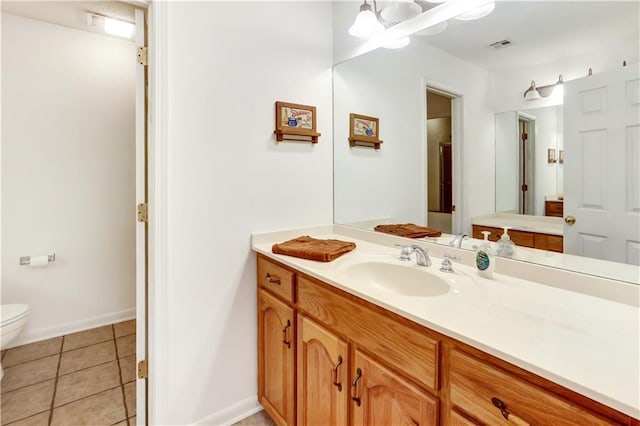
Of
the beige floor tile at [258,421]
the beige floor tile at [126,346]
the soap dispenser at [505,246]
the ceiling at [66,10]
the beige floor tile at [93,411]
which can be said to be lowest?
the beige floor tile at [258,421]

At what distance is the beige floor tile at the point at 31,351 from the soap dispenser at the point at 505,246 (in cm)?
283

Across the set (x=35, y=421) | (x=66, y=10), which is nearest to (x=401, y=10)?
(x=66, y=10)

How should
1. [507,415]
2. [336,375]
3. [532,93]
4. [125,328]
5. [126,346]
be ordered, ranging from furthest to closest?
[125,328], [126,346], [532,93], [336,375], [507,415]

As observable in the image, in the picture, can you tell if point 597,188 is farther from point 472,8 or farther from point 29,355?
point 29,355

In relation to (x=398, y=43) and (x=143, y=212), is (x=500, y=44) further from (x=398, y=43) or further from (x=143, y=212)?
(x=143, y=212)

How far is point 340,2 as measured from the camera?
74.5 inches

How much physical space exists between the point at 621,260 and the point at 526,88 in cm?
70

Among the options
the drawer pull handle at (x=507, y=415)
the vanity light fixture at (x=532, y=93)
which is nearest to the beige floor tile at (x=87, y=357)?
the drawer pull handle at (x=507, y=415)

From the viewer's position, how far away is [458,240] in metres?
1.44

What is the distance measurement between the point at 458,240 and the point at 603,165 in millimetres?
565

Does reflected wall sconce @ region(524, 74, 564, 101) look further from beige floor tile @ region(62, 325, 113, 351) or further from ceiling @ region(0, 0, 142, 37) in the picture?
beige floor tile @ region(62, 325, 113, 351)

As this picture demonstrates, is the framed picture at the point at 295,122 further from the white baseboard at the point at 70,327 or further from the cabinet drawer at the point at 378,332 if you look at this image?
the white baseboard at the point at 70,327

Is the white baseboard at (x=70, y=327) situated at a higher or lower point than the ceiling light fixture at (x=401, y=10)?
lower

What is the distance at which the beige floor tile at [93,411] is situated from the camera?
5.30 feet
